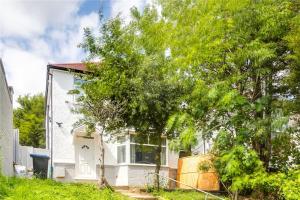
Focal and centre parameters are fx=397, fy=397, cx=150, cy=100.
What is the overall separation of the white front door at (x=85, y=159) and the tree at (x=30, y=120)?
18579mm

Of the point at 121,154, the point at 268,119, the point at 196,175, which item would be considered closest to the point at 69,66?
the point at 121,154

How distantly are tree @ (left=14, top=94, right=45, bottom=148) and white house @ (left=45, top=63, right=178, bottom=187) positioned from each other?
18.8 metres

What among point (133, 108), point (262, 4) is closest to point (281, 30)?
point (262, 4)

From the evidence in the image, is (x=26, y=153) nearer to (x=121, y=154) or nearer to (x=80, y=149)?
(x=80, y=149)

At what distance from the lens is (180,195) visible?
16.0 metres

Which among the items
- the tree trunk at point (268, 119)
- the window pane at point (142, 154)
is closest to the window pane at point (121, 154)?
the window pane at point (142, 154)

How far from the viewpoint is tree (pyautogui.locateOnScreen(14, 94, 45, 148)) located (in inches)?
1592

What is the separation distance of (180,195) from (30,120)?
97.0ft

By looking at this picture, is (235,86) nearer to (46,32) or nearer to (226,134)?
(226,134)

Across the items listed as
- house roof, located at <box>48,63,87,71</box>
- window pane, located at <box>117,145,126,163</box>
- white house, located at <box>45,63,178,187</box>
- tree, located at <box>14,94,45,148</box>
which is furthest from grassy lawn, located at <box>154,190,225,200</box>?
tree, located at <box>14,94,45,148</box>

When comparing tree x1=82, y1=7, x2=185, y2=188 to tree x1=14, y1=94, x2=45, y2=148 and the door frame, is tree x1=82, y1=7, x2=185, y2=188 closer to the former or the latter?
the door frame

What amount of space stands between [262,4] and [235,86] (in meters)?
3.00

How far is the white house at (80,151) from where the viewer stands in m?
21.6

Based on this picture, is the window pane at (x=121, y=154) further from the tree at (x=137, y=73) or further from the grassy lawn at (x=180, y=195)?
the grassy lawn at (x=180, y=195)
